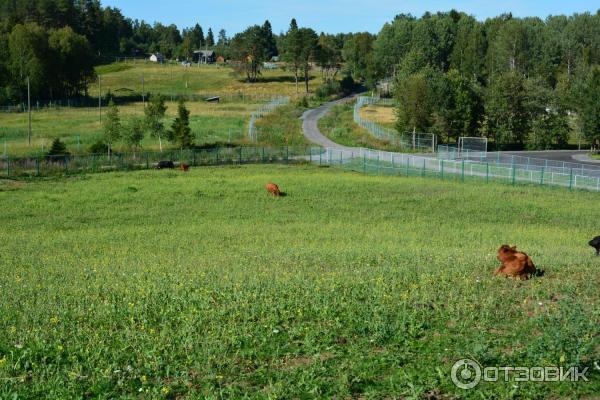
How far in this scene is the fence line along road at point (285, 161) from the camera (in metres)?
43.4

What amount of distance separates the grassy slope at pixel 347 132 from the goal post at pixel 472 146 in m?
6.87

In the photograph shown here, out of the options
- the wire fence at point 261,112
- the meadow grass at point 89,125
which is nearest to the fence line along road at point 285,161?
the meadow grass at point 89,125

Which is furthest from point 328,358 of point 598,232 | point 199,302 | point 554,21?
point 554,21

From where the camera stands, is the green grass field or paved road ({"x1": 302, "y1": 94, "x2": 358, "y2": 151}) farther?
paved road ({"x1": 302, "y1": 94, "x2": 358, "y2": 151})

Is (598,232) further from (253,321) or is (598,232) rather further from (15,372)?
(15,372)

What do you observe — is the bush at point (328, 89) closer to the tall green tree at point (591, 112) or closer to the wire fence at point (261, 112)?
the wire fence at point (261, 112)

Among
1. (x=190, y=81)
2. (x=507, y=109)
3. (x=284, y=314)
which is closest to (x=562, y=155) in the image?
(x=507, y=109)

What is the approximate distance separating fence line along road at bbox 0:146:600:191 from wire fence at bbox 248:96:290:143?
455 inches

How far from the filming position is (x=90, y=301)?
12211 millimetres

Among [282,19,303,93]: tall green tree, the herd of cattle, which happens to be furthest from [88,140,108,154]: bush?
[282,19,303,93]: tall green tree

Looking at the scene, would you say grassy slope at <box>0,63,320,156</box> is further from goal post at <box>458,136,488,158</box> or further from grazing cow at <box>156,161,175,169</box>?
goal post at <box>458,136,488,158</box>

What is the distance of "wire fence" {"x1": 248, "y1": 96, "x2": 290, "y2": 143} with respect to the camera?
69.9 metres

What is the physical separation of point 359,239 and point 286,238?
2.48 metres

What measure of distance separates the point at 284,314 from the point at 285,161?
43.7m
